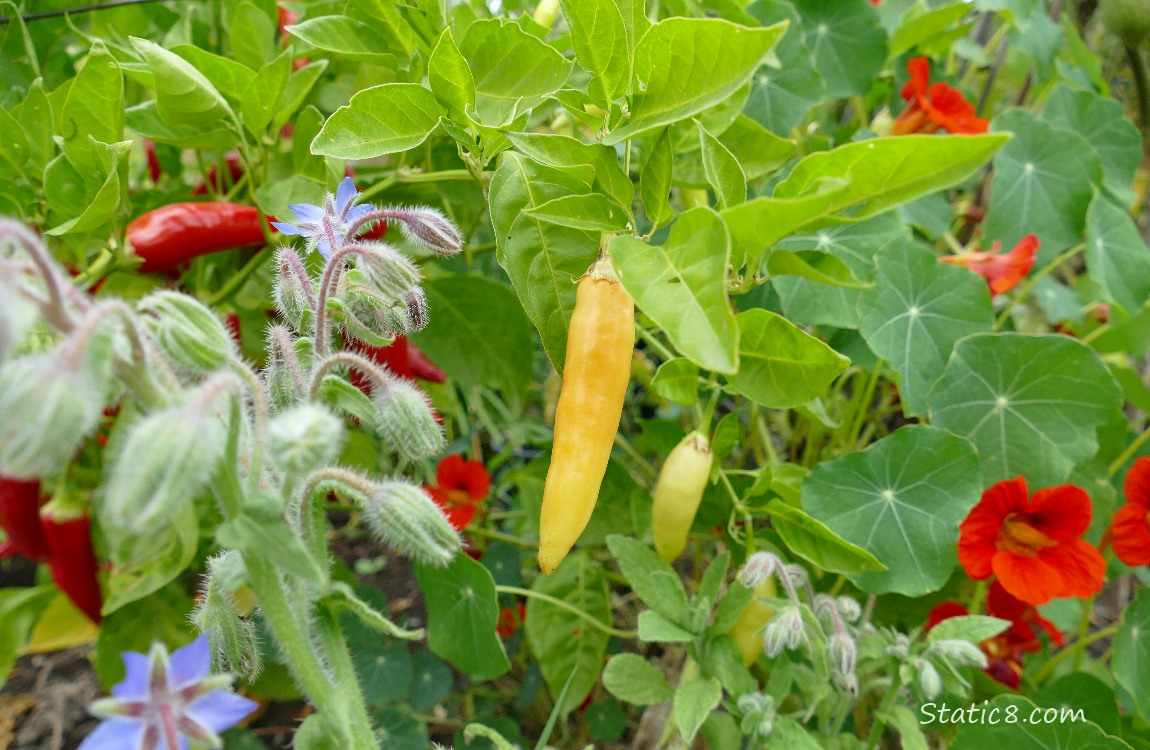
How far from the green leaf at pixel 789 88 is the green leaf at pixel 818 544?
0.65m

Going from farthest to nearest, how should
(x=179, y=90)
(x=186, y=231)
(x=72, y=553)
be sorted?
1. (x=72, y=553)
2. (x=186, y=231)
3. (x=179, y=90)

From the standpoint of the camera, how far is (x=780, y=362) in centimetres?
66

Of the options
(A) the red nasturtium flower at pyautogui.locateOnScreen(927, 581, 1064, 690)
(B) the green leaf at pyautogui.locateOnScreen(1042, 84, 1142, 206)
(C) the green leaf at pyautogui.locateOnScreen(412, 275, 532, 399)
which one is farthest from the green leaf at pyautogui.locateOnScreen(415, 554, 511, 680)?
(B) the green leaf at pyautogui.locateOnScreen(1042, 84, 1142, 206)

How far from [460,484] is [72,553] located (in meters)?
0.56

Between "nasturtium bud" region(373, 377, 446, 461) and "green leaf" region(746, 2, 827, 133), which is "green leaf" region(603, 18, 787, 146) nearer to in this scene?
"nasturtium bud" region(373, 377, 446, 461)

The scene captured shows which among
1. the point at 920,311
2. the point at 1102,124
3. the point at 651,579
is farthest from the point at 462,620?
the point at 1102,124

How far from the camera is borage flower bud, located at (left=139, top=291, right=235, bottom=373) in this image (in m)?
0.43

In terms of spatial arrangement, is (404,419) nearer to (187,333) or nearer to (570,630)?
(187,333)

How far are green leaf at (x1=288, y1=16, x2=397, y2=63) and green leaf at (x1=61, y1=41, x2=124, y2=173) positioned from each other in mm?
180

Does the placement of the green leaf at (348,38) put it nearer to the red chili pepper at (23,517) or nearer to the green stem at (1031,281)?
the red chili pepper at (23,517)

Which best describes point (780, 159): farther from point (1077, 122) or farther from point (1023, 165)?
point (1077, 122)

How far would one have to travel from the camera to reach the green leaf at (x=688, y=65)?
0.52 metres

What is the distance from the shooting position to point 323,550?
511 millimetres

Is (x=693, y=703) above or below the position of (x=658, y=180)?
below
